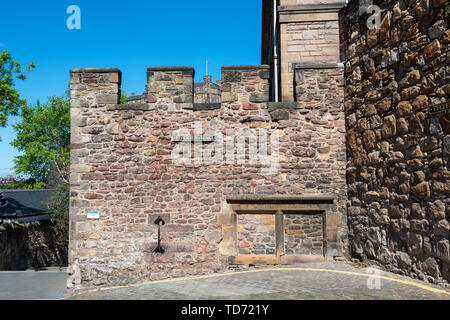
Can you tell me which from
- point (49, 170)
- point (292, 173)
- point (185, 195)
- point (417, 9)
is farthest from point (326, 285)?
point (49, 170)

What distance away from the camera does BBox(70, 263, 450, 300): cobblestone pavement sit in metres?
5.01

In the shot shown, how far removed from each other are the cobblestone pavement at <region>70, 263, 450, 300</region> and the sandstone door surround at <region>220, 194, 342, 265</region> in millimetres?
474

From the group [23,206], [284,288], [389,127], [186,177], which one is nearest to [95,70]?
[186,177]

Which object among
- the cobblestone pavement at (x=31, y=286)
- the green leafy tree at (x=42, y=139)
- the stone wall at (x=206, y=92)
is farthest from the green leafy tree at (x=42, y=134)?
the cobblestone pavement at (x=31, y=286)

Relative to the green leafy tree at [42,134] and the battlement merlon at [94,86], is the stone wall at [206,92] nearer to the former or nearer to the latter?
the green leafy tree at [42,134]

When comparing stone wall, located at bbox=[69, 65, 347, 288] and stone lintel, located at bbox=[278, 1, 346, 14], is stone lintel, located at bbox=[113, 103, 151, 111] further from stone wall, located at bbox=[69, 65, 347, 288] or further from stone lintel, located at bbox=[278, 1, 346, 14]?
stone lintel, located at bbox=[278, 1, 346, 14]

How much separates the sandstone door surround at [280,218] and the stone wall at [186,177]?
3 centimetres

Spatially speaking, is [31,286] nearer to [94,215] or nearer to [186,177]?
[94,215]

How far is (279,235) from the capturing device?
7691 mm

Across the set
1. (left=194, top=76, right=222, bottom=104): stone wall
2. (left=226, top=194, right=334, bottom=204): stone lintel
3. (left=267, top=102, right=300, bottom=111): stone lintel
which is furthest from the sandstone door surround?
(left=194, top=76, right=222, bottom=104): stone wall

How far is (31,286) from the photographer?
842 cm

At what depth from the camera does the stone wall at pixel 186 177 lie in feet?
25.1

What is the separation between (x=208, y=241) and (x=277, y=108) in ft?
9.95
